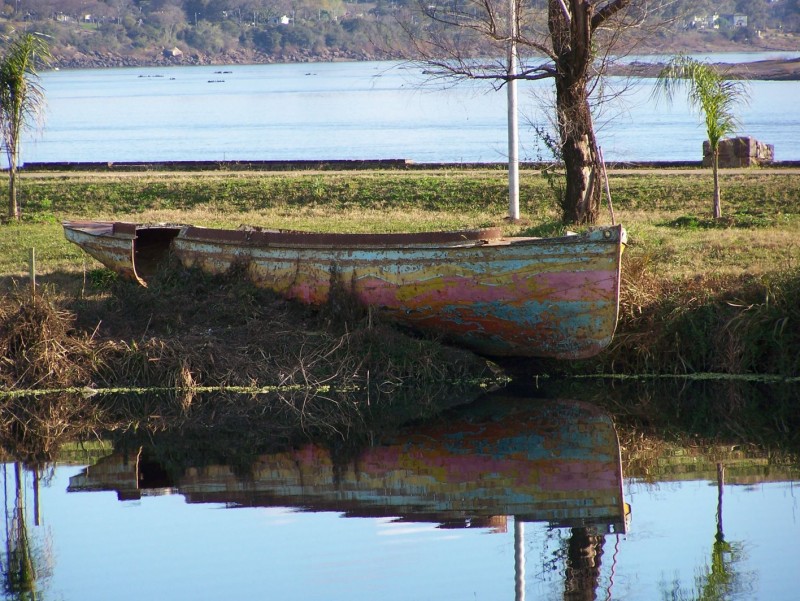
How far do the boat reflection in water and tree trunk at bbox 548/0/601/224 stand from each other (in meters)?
6.62

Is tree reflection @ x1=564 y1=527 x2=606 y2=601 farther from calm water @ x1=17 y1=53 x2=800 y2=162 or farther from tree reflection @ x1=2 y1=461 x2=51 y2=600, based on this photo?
calm water @ x1=17 y1=53 x2=800 y2=162

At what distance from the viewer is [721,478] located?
9.59 m

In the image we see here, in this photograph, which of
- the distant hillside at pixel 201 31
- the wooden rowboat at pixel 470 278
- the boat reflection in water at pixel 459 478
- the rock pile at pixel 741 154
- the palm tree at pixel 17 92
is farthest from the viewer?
the distant hillside at pixel 201 31

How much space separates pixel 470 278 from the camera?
12.3m

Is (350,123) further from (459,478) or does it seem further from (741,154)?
(459,478)

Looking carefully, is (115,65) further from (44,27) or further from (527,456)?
(527,456)

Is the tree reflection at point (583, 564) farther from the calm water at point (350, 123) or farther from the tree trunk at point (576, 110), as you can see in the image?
the calm water at point (350, 123)

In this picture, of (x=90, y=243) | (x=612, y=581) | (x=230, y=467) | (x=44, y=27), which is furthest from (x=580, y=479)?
(x=44, y=27)

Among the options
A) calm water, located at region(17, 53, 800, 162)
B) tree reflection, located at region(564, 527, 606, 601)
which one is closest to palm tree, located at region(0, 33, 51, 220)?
calm water, located at region(17, 53, 800, 162)

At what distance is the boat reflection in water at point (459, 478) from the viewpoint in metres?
8.88

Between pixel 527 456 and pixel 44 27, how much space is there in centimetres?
15237

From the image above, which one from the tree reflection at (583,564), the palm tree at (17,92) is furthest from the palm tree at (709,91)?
the tree reflection at (583,564)

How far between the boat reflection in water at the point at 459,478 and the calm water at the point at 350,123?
25.3 feet

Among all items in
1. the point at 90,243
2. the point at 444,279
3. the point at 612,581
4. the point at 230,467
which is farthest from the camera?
the point at 90,243
